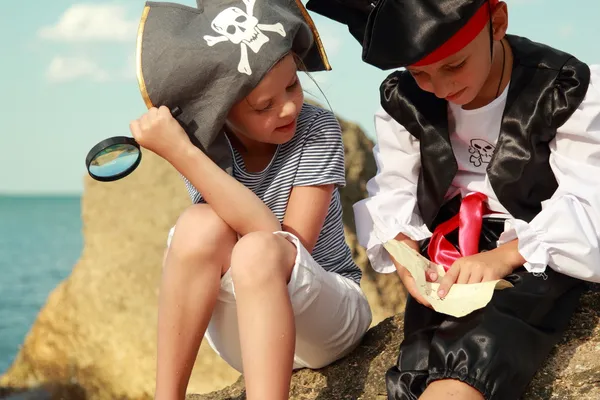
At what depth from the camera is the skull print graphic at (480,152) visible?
9.12 feet

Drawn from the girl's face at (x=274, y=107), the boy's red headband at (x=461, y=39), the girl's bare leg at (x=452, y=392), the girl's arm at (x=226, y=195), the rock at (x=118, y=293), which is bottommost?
the rock at (x=118, y=293)

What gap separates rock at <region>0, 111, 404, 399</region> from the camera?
216 inches

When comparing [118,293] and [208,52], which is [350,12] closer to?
[208,52]

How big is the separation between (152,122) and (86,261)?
3212mm

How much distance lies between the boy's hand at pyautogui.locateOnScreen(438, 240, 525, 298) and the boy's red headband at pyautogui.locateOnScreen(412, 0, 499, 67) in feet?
1.96

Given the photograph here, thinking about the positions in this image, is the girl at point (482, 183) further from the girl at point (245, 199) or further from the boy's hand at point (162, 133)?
the boy's hand at point (162, 133)

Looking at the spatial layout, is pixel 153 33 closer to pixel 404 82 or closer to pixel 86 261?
pixel 404 82

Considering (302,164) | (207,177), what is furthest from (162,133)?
(302,164)

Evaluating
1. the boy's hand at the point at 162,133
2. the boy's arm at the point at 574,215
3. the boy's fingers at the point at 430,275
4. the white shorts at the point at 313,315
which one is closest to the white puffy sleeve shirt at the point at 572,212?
the boy's arm at the point at 574,215

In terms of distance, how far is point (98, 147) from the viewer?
283cm

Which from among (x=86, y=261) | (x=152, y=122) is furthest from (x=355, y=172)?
(x=152, y=122)

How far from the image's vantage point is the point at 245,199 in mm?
2695

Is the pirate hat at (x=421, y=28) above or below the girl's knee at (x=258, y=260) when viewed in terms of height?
above

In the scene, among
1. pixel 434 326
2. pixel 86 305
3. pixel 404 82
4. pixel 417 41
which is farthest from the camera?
pixel 86 305
